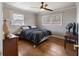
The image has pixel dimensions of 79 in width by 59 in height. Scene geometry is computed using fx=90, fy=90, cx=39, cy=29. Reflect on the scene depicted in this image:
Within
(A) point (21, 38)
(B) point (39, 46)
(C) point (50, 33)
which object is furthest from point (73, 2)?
(A) point (21, 38)

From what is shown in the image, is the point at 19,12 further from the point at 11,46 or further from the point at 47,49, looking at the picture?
the point at 47,49

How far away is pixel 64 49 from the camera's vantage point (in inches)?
54.5

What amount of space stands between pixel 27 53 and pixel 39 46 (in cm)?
22

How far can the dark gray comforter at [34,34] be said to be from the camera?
1363 millimetres

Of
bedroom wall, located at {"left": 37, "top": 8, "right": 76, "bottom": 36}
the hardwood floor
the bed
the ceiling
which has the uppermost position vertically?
the ceiling

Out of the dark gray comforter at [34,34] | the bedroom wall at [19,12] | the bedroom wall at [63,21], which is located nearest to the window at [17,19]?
the bedroom wall at [19,12]

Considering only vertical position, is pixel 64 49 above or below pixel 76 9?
below

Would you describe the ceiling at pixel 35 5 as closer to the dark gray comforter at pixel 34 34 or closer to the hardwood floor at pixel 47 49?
the dark gray comforter at pixel 34 34

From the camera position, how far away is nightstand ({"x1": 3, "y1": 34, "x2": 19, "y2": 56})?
4.61 feet

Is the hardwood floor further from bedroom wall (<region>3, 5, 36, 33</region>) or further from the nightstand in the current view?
bedroom wall (<region>3, 5, 36, 33</region>)

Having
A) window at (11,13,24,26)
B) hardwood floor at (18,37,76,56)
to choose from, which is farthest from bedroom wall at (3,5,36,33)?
hardwood floor at (18,37,76,56)

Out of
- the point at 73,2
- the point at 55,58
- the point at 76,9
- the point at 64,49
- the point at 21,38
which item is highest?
the point at 73,2

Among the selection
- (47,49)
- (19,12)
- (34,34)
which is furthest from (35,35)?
Result: (19,12)

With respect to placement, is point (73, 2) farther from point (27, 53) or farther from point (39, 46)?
point (27, 53)
